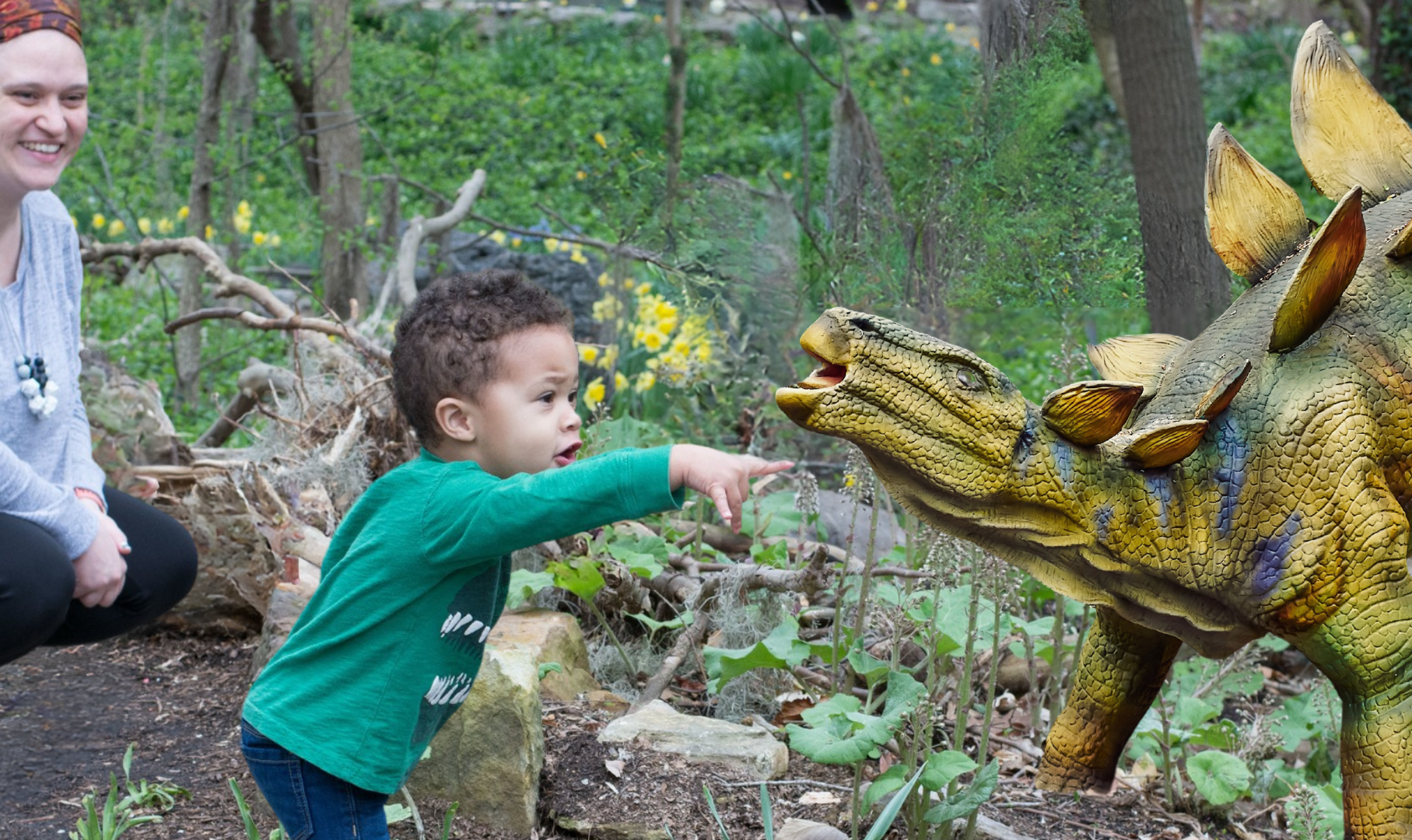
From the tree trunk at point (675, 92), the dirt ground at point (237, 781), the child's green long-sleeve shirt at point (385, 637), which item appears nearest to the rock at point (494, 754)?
the dirt ground at point (237, 781)

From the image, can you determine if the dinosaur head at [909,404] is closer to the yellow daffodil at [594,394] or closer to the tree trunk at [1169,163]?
the tree trunk at [1169,163]

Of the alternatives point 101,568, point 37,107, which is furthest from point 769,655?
point 37,107

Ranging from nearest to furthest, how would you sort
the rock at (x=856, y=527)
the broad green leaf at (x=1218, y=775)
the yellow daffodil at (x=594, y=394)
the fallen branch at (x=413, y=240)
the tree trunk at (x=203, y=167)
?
the broad green leaf at (x=1218, y=775)
the rock at (x=856, y=527)
the yellow daffodil at (x=594, y=394)
the fallen branch at (x=413, y=240)
the tree trunk at (x=203, y=167)

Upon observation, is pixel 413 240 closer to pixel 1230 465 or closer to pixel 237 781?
pixel 237 781

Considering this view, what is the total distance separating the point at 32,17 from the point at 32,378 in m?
0.69

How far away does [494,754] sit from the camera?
2676mm

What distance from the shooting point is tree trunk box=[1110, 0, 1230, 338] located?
3.32 metres

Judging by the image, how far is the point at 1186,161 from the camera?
3.62 meters

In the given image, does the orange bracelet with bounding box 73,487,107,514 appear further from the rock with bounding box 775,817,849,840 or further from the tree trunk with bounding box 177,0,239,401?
the tree trunk with bounding box 177,0,239,401

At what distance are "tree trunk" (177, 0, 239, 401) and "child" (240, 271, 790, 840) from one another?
4.06m

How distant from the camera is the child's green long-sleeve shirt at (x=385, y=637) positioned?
81.9 inches

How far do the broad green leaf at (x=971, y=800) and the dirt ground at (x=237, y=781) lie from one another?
0.45m

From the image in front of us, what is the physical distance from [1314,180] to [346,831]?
2.06 m

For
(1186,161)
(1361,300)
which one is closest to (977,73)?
(1186,161)
